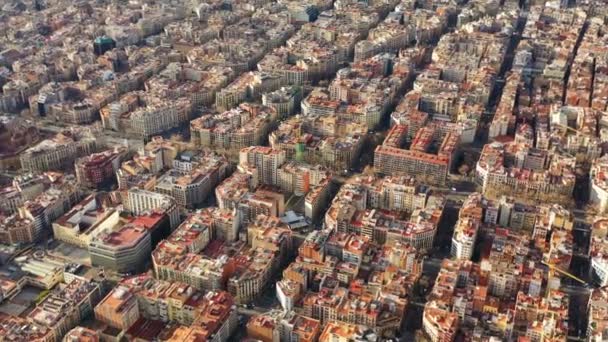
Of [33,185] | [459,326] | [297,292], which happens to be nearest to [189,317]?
[297,292]

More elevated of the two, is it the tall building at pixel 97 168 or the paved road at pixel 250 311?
the tall building at pixel 97 168

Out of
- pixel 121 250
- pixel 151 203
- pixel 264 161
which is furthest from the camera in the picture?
pixel 264 161

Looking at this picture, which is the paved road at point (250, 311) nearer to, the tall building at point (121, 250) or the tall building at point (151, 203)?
the tall building at point (121, 250)

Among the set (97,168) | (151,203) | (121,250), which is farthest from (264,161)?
(121,250)

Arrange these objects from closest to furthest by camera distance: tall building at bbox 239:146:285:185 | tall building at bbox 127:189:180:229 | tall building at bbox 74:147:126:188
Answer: tall building at bbox 127:189:180:229, tall building at bbox 239:146:285:185, tall building at bbox 74:147:126:188

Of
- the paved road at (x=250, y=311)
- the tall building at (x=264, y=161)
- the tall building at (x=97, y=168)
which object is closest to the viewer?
the paved road at (x=250, y=311)

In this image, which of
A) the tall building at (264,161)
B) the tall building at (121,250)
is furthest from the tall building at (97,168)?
the tall building at (264,161)

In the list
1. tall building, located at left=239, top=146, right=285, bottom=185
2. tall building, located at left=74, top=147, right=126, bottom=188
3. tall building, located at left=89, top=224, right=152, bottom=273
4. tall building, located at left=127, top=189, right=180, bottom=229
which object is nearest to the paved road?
tall building, located at left=89, top=224, right=152, bottom=273

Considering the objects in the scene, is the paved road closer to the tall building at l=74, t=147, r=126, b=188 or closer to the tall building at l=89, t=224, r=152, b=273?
the tall building at l=89, t=224, r=152, b=273

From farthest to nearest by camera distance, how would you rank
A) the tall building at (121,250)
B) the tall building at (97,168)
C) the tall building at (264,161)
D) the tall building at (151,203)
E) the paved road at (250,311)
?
the tall building at (97,168) < the tall building at (264,161) < the tall building at (151,203) < the tall building at (121,250) < the paved road at (250,311)

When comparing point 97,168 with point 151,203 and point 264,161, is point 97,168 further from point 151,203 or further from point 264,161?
point 264,161

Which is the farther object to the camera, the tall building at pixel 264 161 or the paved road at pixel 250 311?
the tall building at pixel 264 161
